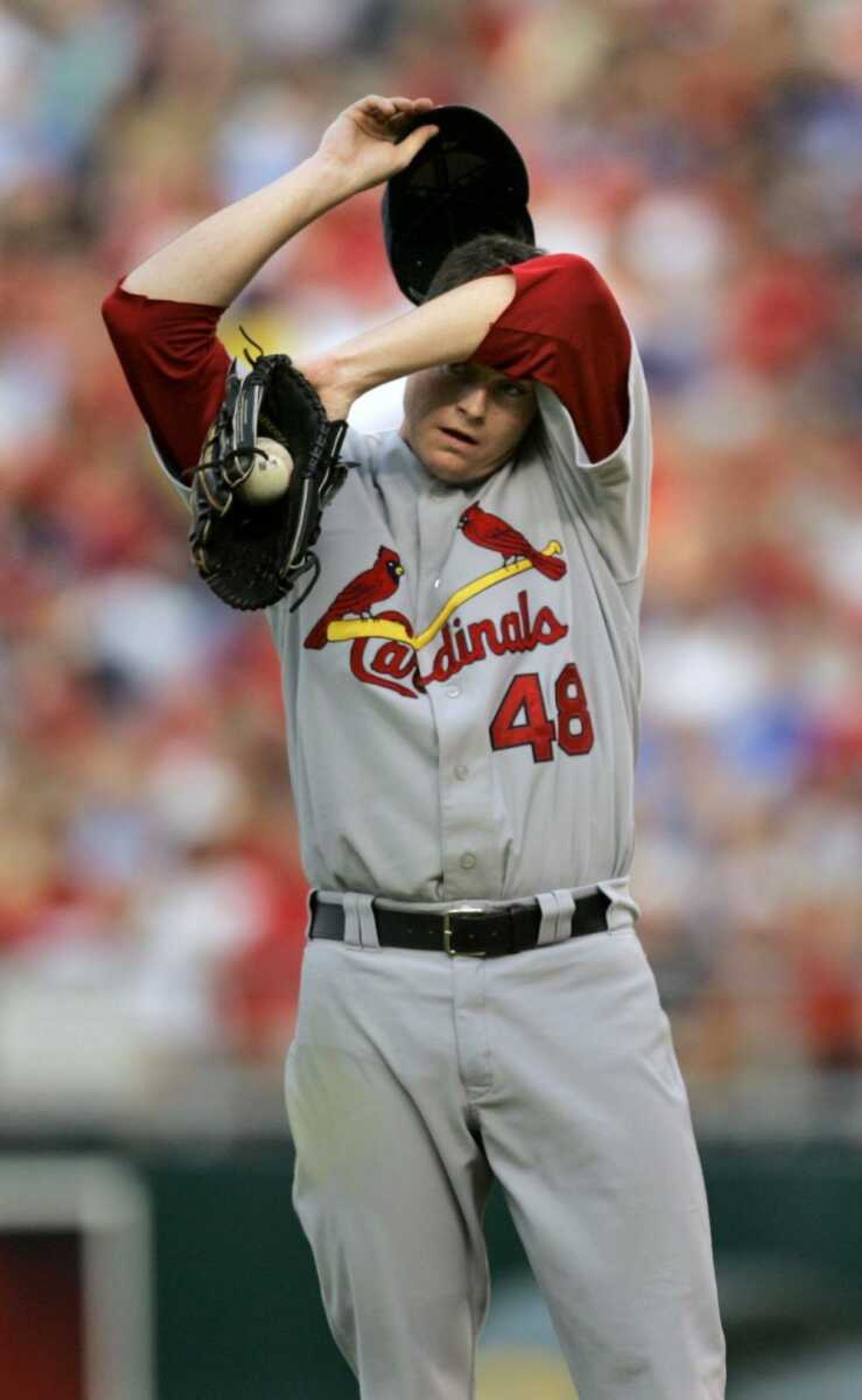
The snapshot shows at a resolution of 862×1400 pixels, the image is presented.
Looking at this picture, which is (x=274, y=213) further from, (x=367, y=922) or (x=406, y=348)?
(x=367, y=922)

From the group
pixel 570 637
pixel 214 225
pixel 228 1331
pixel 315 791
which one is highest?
pixel 214 225

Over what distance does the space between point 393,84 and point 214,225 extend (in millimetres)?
4383

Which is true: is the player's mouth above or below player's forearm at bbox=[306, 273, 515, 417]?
below

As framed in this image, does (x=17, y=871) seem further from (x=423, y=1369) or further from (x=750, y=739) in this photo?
(x=423, y=1369)

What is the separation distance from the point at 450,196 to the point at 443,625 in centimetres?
47

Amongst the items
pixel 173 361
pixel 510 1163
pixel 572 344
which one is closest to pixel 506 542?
pixel 572 344

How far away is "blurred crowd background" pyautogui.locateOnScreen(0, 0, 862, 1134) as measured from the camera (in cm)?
412

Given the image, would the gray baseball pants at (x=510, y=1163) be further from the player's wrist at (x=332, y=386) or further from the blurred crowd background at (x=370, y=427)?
the blurred crowd background at (x=370, y=427)

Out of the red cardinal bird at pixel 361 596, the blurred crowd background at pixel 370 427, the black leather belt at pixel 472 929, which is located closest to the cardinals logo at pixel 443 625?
the red cardinal bird at pixel 361 596

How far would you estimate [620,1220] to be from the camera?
1.96 meters

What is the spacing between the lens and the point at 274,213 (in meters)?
2.03

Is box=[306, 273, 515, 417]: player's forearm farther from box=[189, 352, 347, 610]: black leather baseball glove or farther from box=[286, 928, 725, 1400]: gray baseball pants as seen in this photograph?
box=[286, 928, 725, 1400]: gray baseball pants

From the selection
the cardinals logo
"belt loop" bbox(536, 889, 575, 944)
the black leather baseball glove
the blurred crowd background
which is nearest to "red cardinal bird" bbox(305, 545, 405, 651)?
the cardinals logo

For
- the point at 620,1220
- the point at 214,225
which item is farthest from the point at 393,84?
the point at 620,1220
